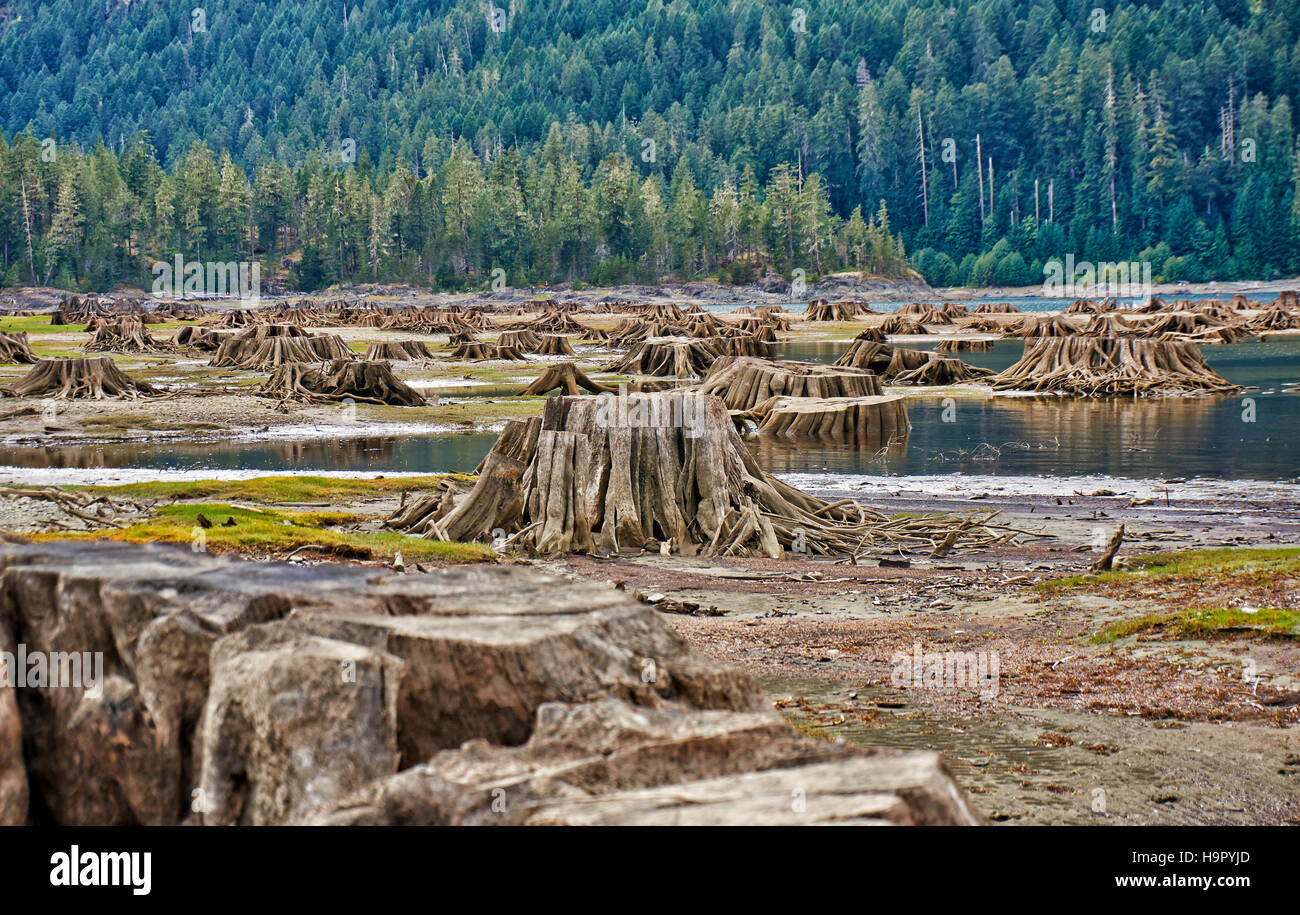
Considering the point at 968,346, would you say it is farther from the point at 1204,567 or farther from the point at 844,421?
the point at 1204,567

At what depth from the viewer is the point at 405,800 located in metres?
4.09

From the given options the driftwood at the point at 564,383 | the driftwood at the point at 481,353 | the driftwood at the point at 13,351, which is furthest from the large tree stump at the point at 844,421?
the driftwood at the point at 13,351

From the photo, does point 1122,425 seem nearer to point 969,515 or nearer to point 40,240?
point 969,515

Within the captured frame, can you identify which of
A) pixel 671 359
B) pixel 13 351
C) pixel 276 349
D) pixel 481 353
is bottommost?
pixel 671 359

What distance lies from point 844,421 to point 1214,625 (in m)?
23.4

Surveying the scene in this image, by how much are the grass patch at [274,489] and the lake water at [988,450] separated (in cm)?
328

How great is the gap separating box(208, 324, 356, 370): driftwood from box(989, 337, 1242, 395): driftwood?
81.6 feet

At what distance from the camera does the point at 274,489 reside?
22375mm

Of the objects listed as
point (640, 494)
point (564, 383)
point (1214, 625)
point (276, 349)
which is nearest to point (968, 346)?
point (564, 383)

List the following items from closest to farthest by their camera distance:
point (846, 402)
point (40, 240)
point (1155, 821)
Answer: point (1155, 821) < point (846, 402) < point (40, 240)

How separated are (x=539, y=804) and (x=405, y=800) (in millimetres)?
415

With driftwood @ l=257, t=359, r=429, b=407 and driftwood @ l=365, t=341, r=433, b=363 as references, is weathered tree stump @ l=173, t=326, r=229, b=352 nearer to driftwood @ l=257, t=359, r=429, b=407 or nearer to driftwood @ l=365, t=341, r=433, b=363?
driftwood @ l=365, t=341, r=433, b=363

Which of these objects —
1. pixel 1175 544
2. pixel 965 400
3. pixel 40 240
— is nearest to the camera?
pixel 1175 544
